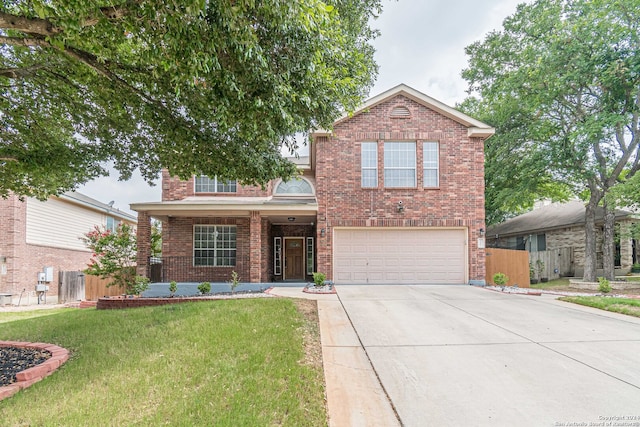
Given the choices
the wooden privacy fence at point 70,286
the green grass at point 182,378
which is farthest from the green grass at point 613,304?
the wooden privacy fence at point 70,286

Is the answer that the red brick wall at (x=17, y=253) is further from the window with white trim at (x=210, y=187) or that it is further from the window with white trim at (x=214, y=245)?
the window with white trim at (x=214, y=245)

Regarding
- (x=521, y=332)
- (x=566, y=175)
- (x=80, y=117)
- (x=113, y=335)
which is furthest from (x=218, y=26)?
(x=566, y=175)

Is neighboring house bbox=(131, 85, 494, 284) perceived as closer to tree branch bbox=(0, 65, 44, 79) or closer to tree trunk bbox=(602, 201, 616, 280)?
tree trunk bbox=(602, 201, 616, 280)

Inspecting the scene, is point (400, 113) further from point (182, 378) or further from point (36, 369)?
point (36, 369)

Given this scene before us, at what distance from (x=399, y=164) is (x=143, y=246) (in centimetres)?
988

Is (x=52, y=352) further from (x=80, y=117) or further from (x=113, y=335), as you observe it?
(x=80, y=117)

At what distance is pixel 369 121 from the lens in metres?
12.8

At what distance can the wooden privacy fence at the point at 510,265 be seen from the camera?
13102 mm

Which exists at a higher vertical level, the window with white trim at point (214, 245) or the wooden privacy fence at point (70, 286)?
the window with white trim at point (214, 245)

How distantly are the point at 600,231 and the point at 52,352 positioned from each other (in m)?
21.7

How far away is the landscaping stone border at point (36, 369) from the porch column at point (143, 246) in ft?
21.3

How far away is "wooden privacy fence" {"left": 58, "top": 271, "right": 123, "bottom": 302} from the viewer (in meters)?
13.9

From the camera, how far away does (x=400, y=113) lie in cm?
1282

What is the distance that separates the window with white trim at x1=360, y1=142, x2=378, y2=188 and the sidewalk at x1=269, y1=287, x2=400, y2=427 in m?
7.37
